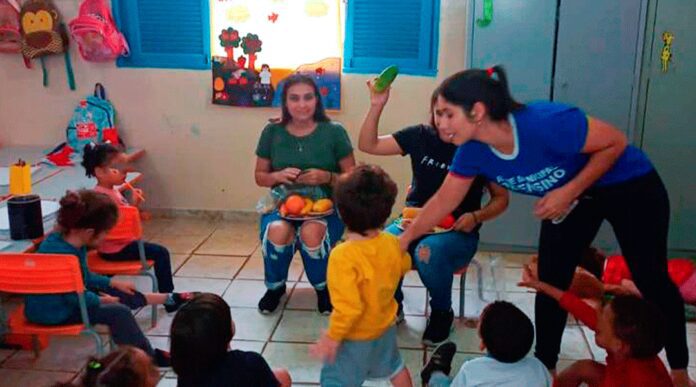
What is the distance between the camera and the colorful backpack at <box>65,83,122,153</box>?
4.24 metres

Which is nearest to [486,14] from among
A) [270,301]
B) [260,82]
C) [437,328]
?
[260,82]

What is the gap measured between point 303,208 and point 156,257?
663mm

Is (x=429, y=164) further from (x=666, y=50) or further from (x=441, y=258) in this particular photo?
(x=666, y=50)

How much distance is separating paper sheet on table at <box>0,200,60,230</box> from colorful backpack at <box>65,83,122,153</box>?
4.09 feet

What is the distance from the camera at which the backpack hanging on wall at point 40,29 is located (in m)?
4.14

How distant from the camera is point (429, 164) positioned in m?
2.97

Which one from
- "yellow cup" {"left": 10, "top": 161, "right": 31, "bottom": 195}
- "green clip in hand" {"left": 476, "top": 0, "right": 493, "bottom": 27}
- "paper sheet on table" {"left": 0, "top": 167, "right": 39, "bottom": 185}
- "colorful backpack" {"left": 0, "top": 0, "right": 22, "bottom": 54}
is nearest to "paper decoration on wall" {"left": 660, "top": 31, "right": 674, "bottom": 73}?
"green clip in hand" {"left": 476, "top": 0, "right": 493, "bottom": 27}

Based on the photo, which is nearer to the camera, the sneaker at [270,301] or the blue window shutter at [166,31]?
the sneaker at [270,301]

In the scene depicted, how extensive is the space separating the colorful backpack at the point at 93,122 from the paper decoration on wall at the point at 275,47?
0.67m

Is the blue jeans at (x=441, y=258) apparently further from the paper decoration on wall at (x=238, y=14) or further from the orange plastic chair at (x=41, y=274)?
the paper decoration on wall at (x=238, y=14)

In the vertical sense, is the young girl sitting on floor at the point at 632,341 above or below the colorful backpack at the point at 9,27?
below

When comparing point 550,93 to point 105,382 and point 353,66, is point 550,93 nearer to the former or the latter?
point 353,66

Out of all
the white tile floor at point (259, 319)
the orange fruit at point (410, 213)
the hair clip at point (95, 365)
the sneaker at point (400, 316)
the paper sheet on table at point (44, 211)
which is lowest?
the white tile floor at point (259, 319)

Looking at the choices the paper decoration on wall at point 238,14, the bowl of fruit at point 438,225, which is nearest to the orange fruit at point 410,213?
the bowl of fruit at point 438,225
